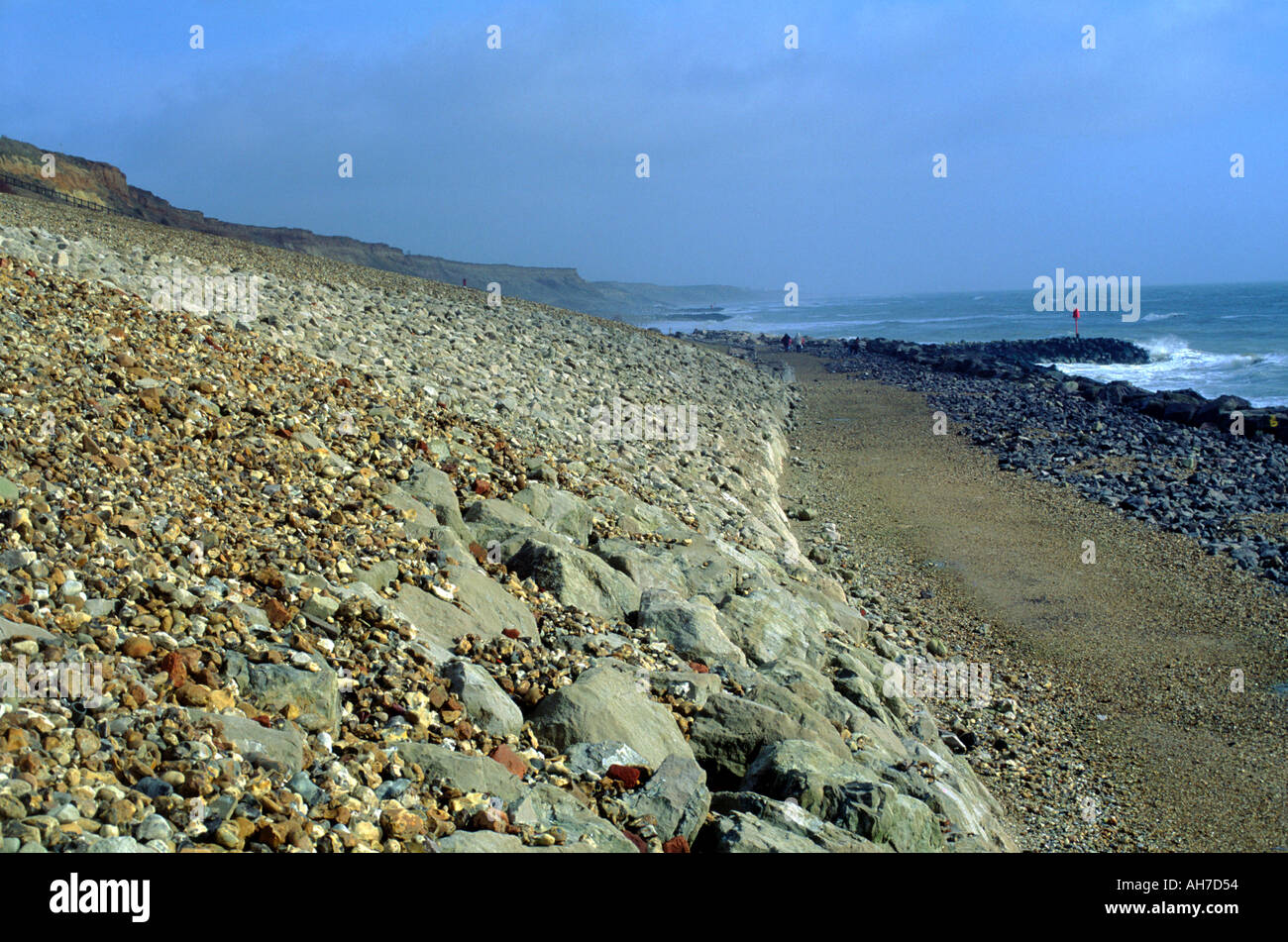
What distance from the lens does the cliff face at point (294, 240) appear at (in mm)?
46844

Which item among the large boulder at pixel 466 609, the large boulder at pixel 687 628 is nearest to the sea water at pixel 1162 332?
the large boulder at pixel 687 628

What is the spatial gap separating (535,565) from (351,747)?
103 inches

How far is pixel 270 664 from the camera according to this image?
409 cm

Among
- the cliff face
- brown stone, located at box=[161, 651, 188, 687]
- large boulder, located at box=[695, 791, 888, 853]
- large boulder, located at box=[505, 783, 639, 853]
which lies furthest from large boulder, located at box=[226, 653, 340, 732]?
the cliff face

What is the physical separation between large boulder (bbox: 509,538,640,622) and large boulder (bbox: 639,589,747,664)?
0.17 metres

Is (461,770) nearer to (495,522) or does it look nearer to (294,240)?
(495,522)

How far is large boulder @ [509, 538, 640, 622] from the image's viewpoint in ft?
20.6

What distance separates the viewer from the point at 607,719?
4.68 m

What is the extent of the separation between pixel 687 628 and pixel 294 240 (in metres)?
79.8

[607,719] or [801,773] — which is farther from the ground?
[607,719]

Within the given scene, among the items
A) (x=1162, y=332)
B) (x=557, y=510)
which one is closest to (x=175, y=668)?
(x=557, y=510)

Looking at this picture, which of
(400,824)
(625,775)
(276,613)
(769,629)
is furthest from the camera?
(769,629)
